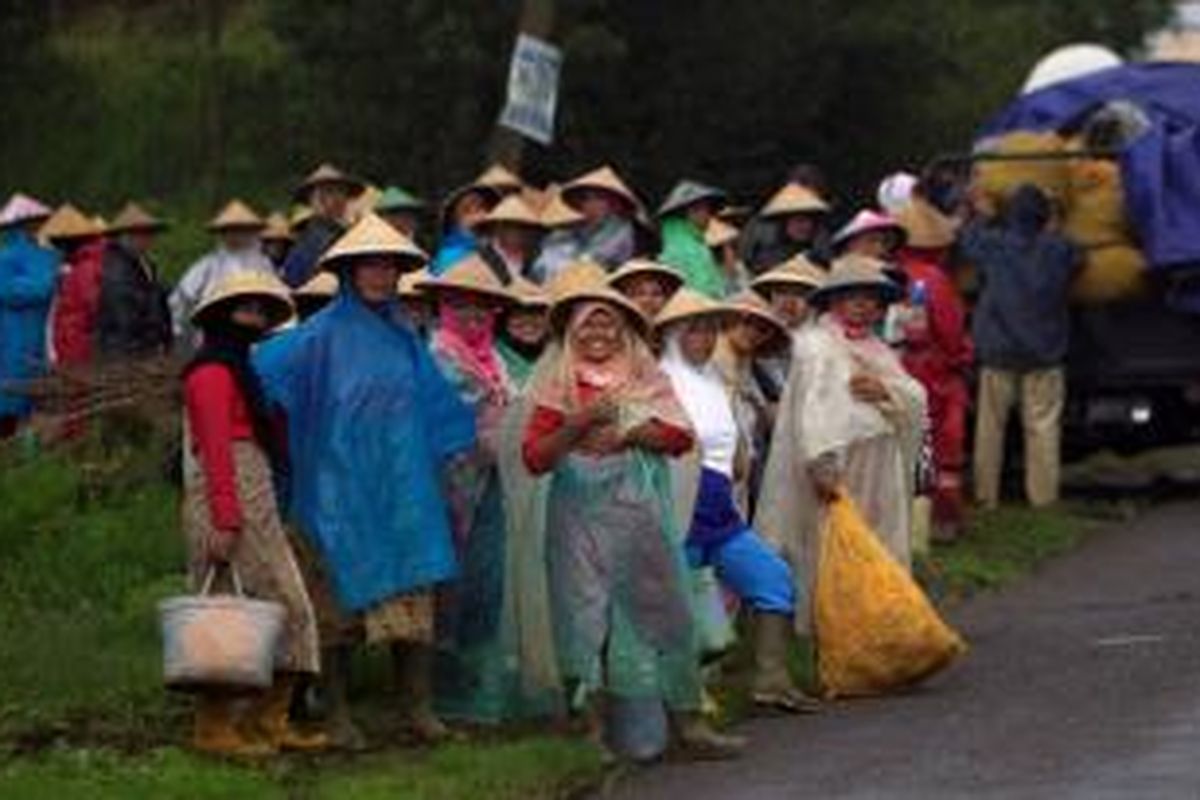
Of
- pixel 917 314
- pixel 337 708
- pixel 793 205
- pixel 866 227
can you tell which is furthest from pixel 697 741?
pixel 917 314

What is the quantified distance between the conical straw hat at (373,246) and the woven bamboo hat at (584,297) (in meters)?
0.52

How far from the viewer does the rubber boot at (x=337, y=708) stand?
1137 cm

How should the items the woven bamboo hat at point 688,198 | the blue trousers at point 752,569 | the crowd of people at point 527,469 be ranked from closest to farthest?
the crowd of people at point 527,469 < the blue trousers at point 752,569 < the woven bamboo hat at point 688,198

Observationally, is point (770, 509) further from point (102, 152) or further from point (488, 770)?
point (102, 152)

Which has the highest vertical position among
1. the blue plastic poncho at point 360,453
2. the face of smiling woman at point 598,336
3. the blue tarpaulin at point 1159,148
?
the blue tarpaulin at point 1159,148

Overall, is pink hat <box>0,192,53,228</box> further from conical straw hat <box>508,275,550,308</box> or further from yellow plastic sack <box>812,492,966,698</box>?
yellow plastic sack <box>812,492,966,698</box>

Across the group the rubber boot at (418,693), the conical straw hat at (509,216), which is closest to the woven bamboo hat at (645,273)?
the rubber boot at (418,693)

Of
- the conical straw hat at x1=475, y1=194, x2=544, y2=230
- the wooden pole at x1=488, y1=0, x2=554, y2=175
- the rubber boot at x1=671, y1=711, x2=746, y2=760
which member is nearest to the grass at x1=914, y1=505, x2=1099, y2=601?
the conical straw hat at x1=475, y1=194, x2=544, y2=230

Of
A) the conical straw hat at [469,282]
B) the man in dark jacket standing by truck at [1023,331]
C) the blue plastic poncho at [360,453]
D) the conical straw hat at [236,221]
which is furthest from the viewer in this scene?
the man in dark jacket standing by truck at [1023,331]

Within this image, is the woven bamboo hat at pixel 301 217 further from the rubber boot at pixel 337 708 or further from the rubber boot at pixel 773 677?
the rubber boot at pixel 337 708

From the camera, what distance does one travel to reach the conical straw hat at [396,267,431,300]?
12.2 m

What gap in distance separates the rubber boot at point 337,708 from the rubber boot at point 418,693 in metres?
0.19

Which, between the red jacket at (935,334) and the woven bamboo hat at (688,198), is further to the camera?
the red jacket at (935,334)

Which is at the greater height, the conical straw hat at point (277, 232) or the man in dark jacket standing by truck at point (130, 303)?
the conical straw hat at point (277, 232)
